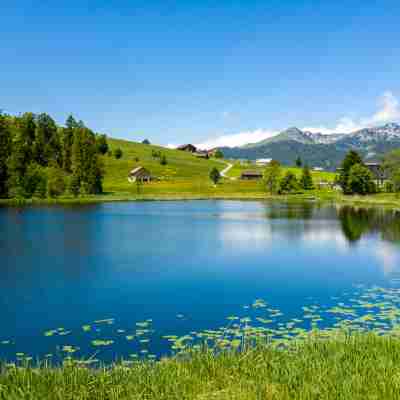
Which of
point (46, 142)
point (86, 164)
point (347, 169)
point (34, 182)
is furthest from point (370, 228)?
point (46, 142)

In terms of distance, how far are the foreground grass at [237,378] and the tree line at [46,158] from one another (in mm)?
128739

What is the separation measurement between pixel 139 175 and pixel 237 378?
605 feet

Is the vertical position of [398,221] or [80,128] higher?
[80,128]

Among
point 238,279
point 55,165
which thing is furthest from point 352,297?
point 55,165

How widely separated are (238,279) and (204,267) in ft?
16.8

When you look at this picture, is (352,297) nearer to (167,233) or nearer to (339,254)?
(339,254)

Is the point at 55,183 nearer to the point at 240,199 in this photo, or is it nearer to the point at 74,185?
the point at 74,185

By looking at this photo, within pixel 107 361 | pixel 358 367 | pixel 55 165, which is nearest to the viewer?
pixel 358 367

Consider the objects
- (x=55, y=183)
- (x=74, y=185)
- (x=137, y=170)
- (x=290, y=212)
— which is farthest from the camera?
(x=137, y=170)

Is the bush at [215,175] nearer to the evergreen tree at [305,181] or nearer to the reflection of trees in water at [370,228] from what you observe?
the evergreen tree at [305,181]

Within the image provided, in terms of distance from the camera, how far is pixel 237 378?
1184 centimetres

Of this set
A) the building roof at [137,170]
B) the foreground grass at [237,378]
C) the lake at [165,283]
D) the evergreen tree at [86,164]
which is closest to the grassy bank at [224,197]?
the evergreen tree at [86,164]

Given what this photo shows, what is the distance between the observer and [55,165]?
525 ft

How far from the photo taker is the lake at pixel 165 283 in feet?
66.5
